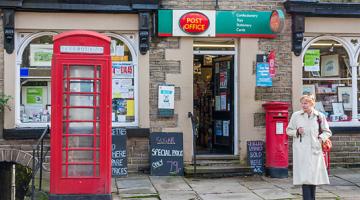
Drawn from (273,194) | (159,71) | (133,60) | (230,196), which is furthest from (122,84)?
(273,194)

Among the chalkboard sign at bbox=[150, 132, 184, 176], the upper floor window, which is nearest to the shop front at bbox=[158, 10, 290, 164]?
the chalkboard sign at bbox=[150, 132, 184, 176]

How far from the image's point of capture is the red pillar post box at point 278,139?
10555mm

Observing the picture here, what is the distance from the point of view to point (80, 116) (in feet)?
25.3

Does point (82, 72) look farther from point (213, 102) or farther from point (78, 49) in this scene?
point (213, 102)

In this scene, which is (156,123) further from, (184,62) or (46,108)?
(46,108)

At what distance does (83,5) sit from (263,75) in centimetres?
393

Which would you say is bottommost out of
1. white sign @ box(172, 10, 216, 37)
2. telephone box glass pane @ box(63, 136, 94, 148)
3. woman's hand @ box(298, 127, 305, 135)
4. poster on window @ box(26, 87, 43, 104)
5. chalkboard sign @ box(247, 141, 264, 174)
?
chalkboard sign @ box(247, 141, 264, 174)

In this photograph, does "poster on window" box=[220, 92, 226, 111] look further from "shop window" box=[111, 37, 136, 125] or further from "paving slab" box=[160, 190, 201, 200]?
"paving slab" box=[160, 190, 201, 200]

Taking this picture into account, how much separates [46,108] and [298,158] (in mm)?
5542

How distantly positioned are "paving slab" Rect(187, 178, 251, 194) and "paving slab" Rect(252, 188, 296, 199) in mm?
244

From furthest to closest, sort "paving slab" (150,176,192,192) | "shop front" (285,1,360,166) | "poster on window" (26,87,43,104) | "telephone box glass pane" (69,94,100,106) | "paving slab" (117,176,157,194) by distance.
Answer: "shop front" (285,1,360,166), "poster on window" (26,87,43,104), "paving slab" (150,176,192,192), "paving slab" (117,176,157,194), "telephone box glass pane" (69,94,100,106)

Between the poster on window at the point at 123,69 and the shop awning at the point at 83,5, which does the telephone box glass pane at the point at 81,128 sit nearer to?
the poster on window at the point at 123,69

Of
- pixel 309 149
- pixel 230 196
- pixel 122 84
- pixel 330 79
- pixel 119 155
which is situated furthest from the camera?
pixel 330 79

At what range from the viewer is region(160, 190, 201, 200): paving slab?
8.69 meters
